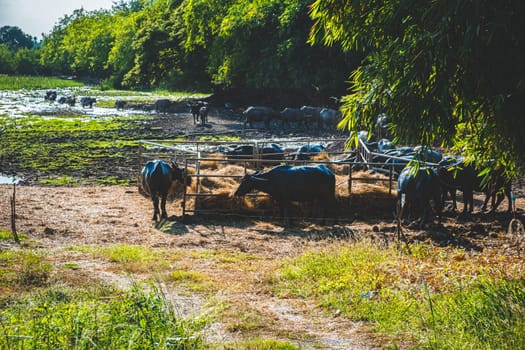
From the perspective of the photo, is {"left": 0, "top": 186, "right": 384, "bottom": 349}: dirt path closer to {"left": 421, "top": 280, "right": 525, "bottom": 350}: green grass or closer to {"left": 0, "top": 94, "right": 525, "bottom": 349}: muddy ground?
{"left": 0, "top": 94, "right": 525, "bottom": 349}: muddy ground

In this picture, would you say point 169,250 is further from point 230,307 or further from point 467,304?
point 467,304

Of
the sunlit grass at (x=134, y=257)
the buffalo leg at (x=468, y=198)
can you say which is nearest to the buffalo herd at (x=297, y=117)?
the buffalo leg at (x=468, y=198)

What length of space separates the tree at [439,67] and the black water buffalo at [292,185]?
645 centimetres

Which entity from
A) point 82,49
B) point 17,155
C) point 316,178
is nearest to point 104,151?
point 17,155

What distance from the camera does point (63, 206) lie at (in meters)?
15.1

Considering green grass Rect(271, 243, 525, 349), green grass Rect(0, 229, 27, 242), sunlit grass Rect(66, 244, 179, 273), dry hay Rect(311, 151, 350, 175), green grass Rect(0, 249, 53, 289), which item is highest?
dry hay Rect(311, 151, 350, 175)

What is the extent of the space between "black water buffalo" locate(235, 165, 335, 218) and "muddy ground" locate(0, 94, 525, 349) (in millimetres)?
618

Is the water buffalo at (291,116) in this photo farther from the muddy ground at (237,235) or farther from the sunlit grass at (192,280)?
the sunlit grass at (192,280)

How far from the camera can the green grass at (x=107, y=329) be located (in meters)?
4.95

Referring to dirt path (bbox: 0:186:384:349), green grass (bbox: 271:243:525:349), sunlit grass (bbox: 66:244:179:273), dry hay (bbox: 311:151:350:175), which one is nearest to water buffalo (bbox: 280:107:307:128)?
dry hay (bbox: 311:151:350:175)

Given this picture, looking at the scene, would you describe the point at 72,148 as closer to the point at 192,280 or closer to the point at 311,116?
the point at 311,116

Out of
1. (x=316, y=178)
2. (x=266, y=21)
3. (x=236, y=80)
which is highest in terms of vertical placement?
(x=266, y=21)

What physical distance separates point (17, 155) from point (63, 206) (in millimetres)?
10186

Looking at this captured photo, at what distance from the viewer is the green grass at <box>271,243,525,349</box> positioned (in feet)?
19.0
